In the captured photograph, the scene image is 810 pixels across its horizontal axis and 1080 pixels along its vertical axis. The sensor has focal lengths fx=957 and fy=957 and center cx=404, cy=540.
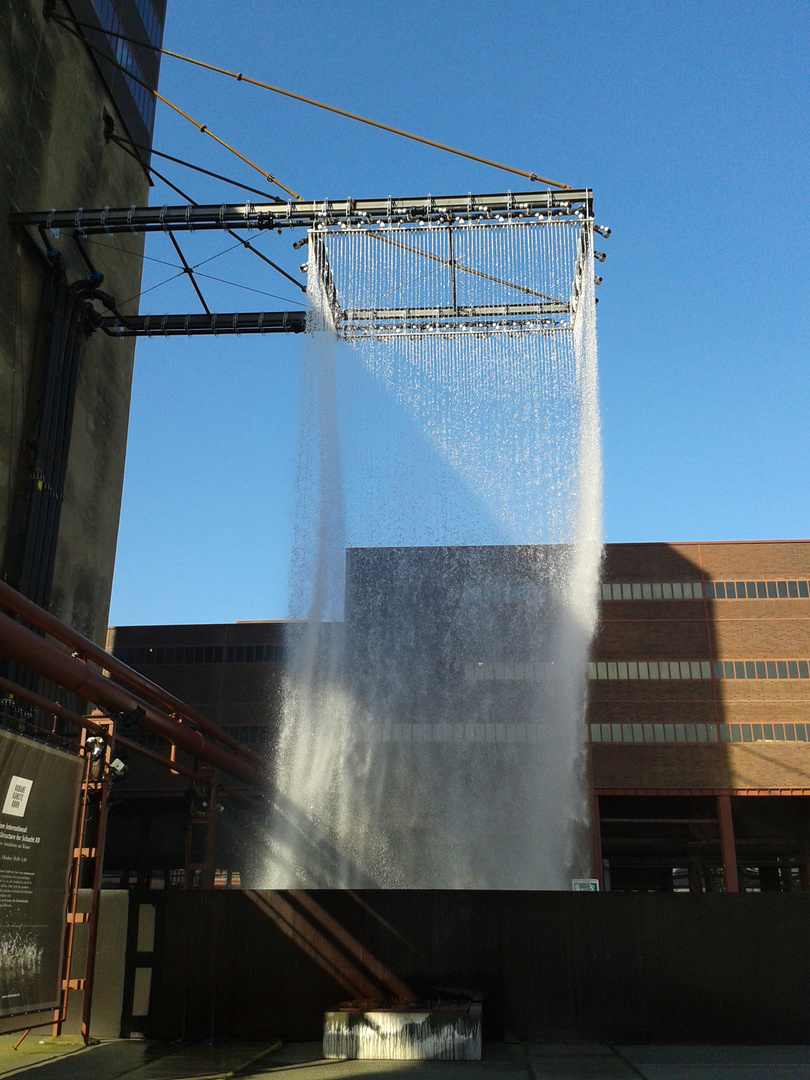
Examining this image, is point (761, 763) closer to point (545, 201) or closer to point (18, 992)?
point (545, 201)

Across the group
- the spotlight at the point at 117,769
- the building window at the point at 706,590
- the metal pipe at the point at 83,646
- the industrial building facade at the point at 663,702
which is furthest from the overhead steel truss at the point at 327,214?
the building window at the point at 706,590

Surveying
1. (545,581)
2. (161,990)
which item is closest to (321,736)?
(545,581)

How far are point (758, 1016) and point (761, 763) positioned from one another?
114ft

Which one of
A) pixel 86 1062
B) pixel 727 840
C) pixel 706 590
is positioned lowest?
pixel 86 1062

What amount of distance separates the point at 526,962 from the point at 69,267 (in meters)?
24.2

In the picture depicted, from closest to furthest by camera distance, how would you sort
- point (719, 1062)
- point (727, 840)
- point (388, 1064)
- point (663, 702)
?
point (719, 1062) → point (388, 1064) → point (727, 840) → point (663, 702)

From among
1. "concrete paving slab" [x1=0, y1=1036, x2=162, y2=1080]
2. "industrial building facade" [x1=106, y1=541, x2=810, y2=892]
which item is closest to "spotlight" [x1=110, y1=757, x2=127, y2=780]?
"concrete paving slab" [x1=0, y1=1036, x2=162, y2=1080]

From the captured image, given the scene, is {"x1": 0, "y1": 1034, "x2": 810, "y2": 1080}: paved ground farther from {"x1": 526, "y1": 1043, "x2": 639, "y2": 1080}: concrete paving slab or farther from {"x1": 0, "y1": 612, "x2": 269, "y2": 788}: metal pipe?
{"x1": 0, "y1": 612, "x2": 269, "y2": 788}: metal pipe

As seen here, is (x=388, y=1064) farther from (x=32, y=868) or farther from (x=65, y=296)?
(x=65, y=296)

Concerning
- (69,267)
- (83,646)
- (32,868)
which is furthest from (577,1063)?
(69,267)

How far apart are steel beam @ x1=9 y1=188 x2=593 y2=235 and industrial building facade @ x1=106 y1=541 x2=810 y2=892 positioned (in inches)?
951

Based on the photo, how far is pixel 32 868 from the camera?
16.6 metres

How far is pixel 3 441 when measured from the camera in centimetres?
2625

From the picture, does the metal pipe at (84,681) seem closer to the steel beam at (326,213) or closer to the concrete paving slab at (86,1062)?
the concrete paving slab at (86,1062)
